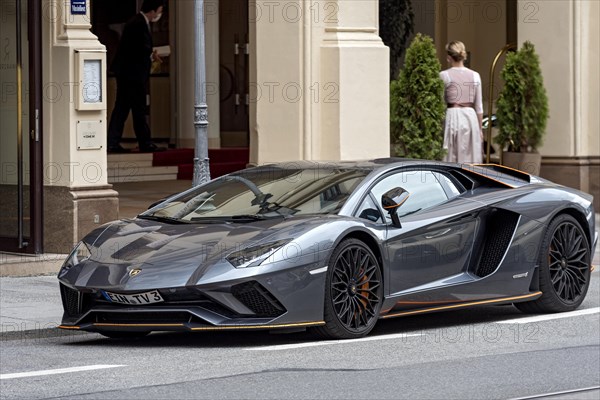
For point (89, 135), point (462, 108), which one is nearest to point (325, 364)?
point (89, 135)

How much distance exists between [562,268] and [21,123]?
572cm

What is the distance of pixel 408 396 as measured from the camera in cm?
761

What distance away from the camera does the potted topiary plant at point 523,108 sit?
19094 mm

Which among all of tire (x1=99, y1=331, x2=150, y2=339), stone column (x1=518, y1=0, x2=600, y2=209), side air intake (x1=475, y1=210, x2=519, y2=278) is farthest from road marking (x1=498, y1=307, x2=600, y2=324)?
stone column (x1=518, y1=0, x2=600, y2=209)

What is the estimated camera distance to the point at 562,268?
36.6ft

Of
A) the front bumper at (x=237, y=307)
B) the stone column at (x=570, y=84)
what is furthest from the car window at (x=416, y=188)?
the stone column at (x=570, y=84)

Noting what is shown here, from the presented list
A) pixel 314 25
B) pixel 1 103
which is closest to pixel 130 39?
pixel 314 25

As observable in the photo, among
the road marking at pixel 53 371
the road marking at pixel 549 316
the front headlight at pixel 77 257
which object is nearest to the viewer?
the road marking at pixel 53 371

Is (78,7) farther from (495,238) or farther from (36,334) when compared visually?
(495,238)

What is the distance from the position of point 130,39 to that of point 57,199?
785 cm

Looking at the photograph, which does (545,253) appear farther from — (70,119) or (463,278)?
(70,119)

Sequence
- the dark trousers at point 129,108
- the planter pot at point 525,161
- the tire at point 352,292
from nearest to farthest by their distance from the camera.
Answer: the tire at point 352,292 → the planter pot at point 525,161 → the dark trousers at point 129,108

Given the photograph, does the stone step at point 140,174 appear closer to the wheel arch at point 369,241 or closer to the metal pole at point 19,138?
the metal pole at point 19,138

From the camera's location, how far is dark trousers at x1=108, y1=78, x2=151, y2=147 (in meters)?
21.4
